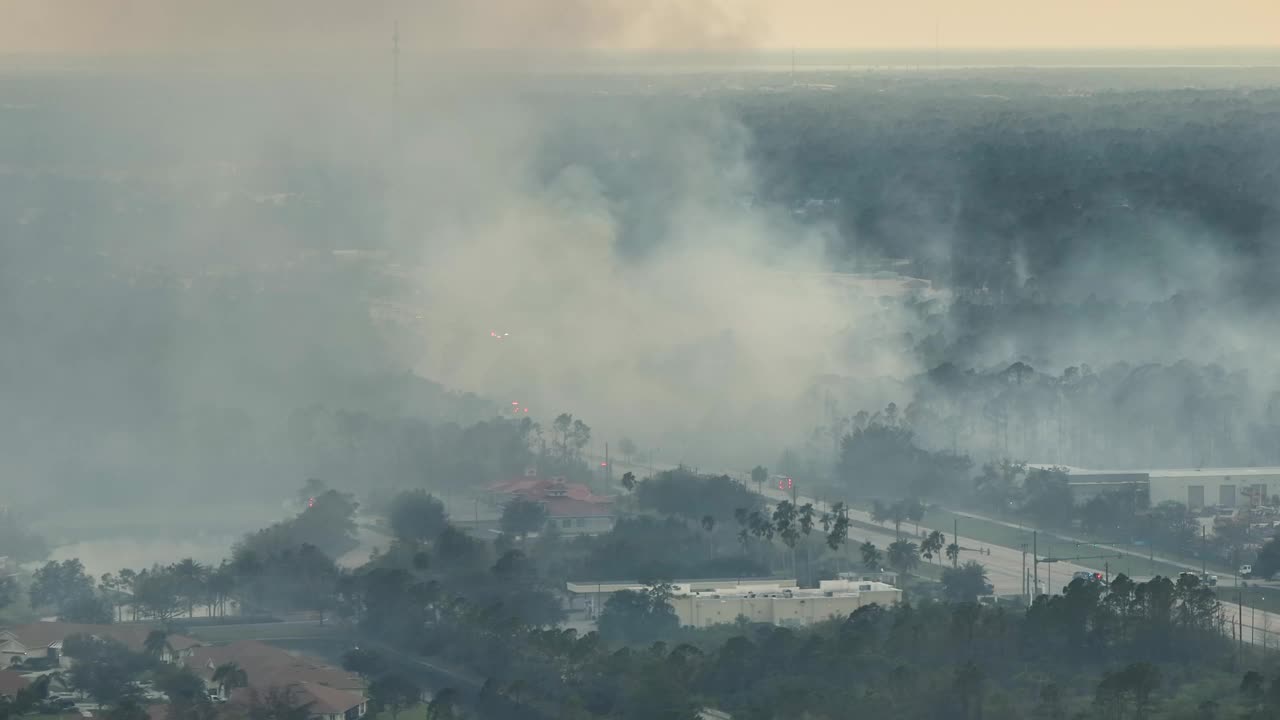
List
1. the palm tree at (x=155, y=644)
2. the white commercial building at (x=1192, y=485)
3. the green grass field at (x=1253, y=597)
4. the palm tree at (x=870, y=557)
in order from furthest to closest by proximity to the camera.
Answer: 1. the white commercial building at (x=1192, y=485)
2. the palm tree at (x=870, y=557)
3. the green grass field at (x=1253, y=597)
4. the palm tree at (x=155, y=644)

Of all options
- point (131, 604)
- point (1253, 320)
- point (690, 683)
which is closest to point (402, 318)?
point (1253, 320)

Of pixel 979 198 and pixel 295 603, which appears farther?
pixel 979 198

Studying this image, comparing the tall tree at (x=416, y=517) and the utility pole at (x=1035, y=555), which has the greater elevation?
the tall tree at (x=416, y=517)

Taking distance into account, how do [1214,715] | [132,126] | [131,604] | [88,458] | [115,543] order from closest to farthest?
[1214,715] < [131,604] < [115,543] < [88,458] < [132,126]

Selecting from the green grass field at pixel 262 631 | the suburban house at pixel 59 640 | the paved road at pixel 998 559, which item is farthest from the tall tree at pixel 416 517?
the suburban house at pixel 59 640

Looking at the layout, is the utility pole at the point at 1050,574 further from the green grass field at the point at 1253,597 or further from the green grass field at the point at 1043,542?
the green grass field at the point at 1253,597

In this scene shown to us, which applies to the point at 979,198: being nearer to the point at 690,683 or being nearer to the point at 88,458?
the point at 88,458

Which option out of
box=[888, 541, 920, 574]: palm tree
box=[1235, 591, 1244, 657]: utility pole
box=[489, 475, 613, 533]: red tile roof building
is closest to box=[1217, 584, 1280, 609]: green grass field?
box=[1235, 591, 1244, 657]: utility pole
